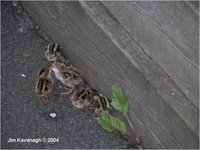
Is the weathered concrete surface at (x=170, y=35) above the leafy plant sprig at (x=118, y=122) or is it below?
above

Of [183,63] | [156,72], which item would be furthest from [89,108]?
[183,63]

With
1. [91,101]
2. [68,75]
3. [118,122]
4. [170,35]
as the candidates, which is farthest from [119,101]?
[170,35]

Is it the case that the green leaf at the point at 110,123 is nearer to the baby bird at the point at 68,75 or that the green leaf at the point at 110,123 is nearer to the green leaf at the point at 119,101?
the green leaf at the point at 119,101

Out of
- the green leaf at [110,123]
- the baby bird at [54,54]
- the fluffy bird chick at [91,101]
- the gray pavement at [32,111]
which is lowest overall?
the gray pavement at [32,111]

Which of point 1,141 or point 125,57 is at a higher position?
point 125,57

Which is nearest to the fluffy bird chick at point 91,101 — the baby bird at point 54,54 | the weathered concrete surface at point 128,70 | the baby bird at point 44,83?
the weathered concrete surface at point 128,70

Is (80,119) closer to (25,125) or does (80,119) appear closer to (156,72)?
(25,125)
